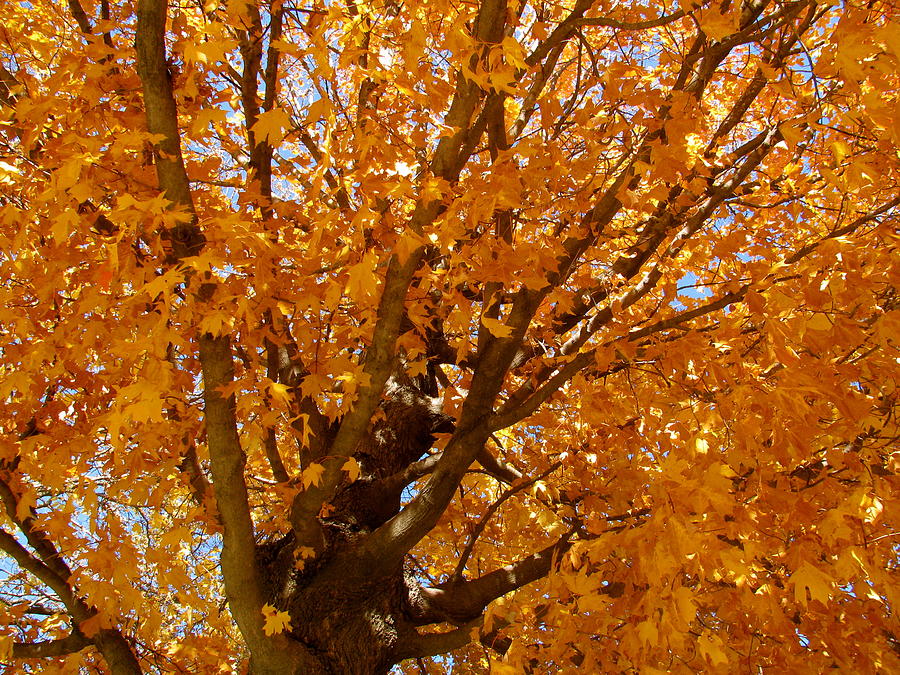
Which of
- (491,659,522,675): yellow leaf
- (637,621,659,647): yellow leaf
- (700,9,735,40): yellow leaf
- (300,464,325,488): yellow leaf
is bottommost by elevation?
(637,621,659,647): yellow leaf

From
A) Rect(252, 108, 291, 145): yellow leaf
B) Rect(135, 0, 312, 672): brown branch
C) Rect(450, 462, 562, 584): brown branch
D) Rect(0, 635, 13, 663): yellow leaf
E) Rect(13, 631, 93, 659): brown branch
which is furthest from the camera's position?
Rect(450, 462, 562, 584): brown branch

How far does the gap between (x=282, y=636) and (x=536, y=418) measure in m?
2.22

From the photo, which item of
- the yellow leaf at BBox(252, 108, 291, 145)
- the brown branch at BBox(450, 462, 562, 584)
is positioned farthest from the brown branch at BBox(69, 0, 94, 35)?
the brown branch at BBox(450, 462, 562, 584)

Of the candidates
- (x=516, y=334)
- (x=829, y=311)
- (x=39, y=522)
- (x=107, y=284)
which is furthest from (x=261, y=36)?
(x=829, y=311)

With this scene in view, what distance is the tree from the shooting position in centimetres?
236

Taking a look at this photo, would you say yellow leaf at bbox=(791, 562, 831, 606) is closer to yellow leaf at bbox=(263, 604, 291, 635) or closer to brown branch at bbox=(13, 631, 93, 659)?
yellow leaf at bbox=(263, 604, 291, 635)

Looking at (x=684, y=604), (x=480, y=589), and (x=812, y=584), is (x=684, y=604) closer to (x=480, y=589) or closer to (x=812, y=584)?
(x=812, y=584)

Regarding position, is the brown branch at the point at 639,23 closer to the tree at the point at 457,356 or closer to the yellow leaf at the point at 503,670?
the tree at the point at 457,356

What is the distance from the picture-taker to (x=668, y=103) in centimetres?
300

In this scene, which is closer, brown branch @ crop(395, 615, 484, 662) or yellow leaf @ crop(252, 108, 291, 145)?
yellow leaf @ crop(252, 108, 291, 145)

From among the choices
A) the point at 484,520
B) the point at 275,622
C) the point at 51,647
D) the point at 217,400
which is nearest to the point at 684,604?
the point at 484,520

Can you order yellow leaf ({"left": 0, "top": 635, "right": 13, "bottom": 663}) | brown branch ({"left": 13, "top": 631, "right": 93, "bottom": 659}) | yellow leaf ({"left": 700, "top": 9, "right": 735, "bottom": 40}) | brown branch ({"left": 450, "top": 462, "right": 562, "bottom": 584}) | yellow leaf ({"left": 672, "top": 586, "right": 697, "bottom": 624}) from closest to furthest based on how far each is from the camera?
yellow leaf ({"left": 672, "top": 586, "right": 697, "bottom": 624}) < yellow leaf ({"left": 700, "top": 9, "right": 735, "bottom": 40}) < yellow leaf ({"left": 0, "top": 635, "right": 13, "bottom": 663}) < brown branch ({"left": 13, "top": 631, "right": 93, "bottom": 659}) < brown branch ({"left": 450, "top": 462, "right": 562, "bottom": 584})

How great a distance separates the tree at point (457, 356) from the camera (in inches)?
92.9

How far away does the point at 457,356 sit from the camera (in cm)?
325
